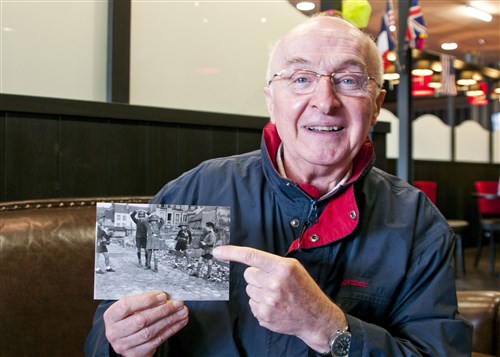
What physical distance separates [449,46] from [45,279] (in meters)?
9.51

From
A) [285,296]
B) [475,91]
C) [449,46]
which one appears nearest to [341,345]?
[285,296]

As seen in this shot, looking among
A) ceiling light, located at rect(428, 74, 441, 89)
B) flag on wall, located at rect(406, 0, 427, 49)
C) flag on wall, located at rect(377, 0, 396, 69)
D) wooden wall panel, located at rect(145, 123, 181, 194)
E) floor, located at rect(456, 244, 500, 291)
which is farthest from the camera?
ceiling light, located at rect(428, 74, 441, 89)

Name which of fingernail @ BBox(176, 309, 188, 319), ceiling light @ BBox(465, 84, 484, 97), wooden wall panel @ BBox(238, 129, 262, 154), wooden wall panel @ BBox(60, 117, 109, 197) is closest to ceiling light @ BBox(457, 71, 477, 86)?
ceiling light @ BBox(465, 84, 484, 97)

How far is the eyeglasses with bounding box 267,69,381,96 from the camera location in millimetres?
1257

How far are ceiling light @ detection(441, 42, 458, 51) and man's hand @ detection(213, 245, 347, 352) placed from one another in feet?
30.7

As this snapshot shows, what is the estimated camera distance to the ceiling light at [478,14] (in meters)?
7.67

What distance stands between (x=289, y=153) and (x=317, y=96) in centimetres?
16

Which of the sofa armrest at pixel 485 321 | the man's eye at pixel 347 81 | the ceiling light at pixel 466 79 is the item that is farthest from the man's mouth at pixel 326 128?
the ceiling light at pixel 466 79

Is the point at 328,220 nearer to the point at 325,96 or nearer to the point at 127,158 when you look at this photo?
the point at 325,96

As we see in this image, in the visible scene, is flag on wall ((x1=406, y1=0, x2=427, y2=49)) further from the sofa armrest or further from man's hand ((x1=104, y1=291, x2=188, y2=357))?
man's hand ((x1=104, y1=291, x2=188, y2=357))

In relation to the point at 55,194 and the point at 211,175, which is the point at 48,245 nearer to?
the point at 211,175

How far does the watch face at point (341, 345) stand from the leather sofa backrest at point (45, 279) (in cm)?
67

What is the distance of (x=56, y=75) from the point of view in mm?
2188

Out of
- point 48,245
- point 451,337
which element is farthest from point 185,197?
point 451,337
